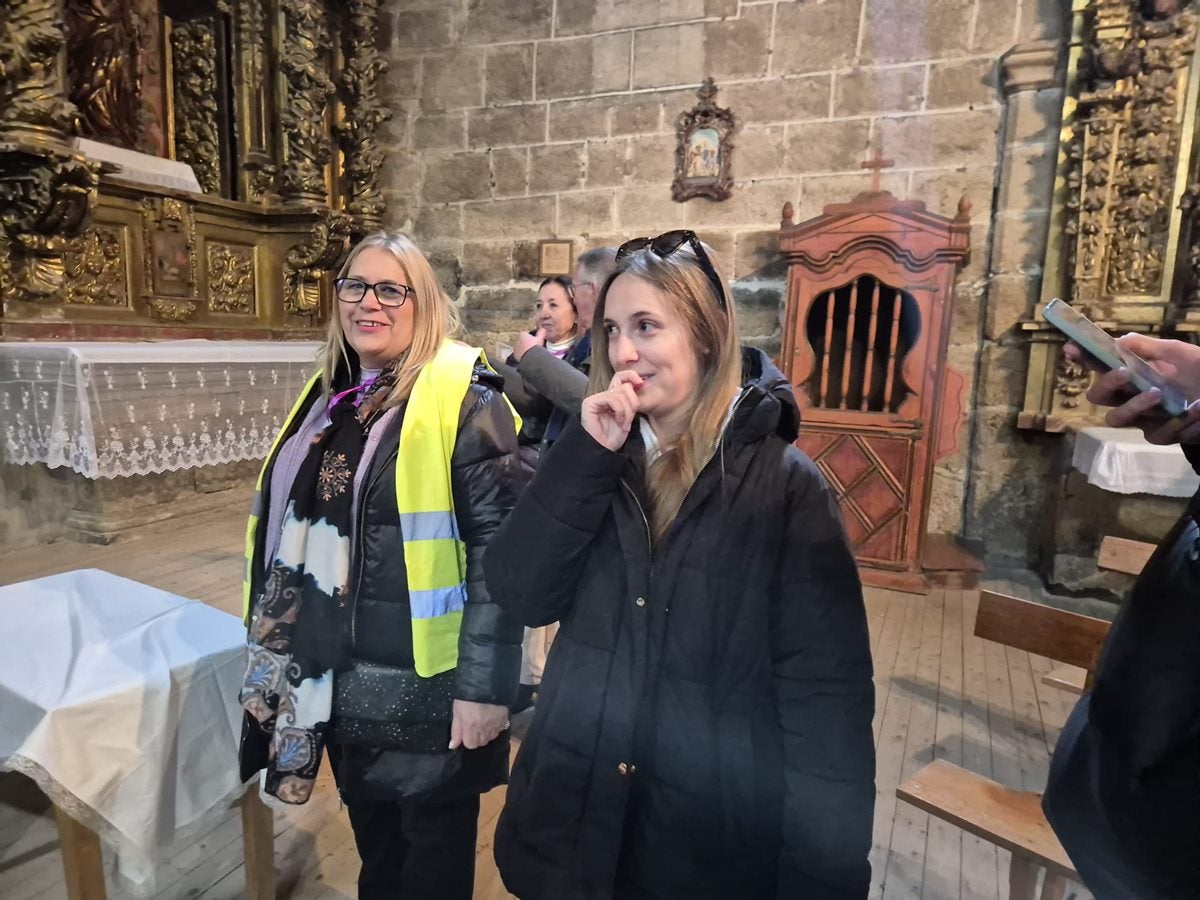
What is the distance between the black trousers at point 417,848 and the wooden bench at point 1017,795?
0.91m

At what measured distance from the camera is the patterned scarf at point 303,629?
130cm

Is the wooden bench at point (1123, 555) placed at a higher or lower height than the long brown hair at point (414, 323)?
lower

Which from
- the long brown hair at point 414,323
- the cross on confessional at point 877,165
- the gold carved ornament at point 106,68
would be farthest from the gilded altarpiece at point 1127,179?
the gold carved ornament at point 106,68

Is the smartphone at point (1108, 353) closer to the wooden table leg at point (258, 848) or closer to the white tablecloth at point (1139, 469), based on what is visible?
the wooden table leg at point (258, 848)

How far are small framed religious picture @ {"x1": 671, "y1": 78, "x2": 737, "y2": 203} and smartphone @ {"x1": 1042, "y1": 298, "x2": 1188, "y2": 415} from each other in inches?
174

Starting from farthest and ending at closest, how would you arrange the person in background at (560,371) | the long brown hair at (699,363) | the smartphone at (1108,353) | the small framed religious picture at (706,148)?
the small framed religious picture at (706,148)
the person in background at (560,371)
the long brown hair at (699,363)
the smartphone at (1108,353)

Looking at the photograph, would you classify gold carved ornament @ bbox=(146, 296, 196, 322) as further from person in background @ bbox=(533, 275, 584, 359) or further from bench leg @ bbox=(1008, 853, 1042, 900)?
bench leg @ bbox=(1008, 853, 1042, 900)

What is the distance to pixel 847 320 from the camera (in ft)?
14.3

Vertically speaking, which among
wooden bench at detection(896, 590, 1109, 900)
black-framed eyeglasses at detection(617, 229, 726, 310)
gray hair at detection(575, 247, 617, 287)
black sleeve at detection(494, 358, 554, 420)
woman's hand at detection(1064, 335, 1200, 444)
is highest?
gray hair at detection(575, 247, 617, 287)

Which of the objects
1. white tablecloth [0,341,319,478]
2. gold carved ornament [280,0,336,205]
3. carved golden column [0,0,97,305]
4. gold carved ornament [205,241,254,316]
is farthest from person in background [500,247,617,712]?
gold carved ornament [280,0,336,205]

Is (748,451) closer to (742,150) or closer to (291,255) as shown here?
(742,150)

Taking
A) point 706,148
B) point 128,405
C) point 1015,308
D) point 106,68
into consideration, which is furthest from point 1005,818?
point 106,68

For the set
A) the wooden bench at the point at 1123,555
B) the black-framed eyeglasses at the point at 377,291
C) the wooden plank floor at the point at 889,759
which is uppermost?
the black-framed eyeglasses at the point at 377,291

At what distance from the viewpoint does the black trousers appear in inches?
53.4
